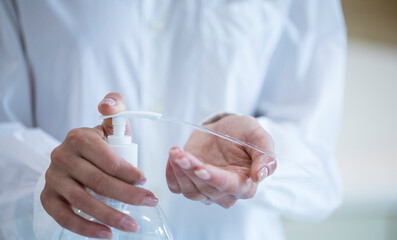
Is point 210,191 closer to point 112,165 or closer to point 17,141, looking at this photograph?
point 112,165

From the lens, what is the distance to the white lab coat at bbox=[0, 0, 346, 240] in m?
0.44

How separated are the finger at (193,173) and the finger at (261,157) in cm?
3

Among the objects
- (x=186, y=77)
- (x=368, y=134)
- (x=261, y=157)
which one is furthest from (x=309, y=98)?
(x=368, y=134)

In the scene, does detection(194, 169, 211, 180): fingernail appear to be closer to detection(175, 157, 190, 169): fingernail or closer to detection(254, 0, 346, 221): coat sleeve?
detection(175, 157, 190, 169): fingernail

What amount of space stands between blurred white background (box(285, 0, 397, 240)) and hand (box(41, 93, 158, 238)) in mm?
857

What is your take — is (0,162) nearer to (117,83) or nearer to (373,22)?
(117,83)

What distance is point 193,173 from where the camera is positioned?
21cm

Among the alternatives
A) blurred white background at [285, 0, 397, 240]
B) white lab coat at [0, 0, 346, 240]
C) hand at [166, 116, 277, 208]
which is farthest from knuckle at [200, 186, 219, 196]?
blurred white background at [285, 0, 397, 240]

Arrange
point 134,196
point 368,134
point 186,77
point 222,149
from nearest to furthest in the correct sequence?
1. point 134,196
2. point 222,149
3. point 186,77
4. point 368,134

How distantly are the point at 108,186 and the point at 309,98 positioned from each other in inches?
16.5

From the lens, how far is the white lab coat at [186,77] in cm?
44

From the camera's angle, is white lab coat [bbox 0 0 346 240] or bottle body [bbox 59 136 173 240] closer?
bottle body [bbox 59 136 173 240]

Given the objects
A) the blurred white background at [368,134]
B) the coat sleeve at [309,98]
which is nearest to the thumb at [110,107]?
the coat sleeve at [309,98]

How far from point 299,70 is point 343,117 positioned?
623 millimetres
